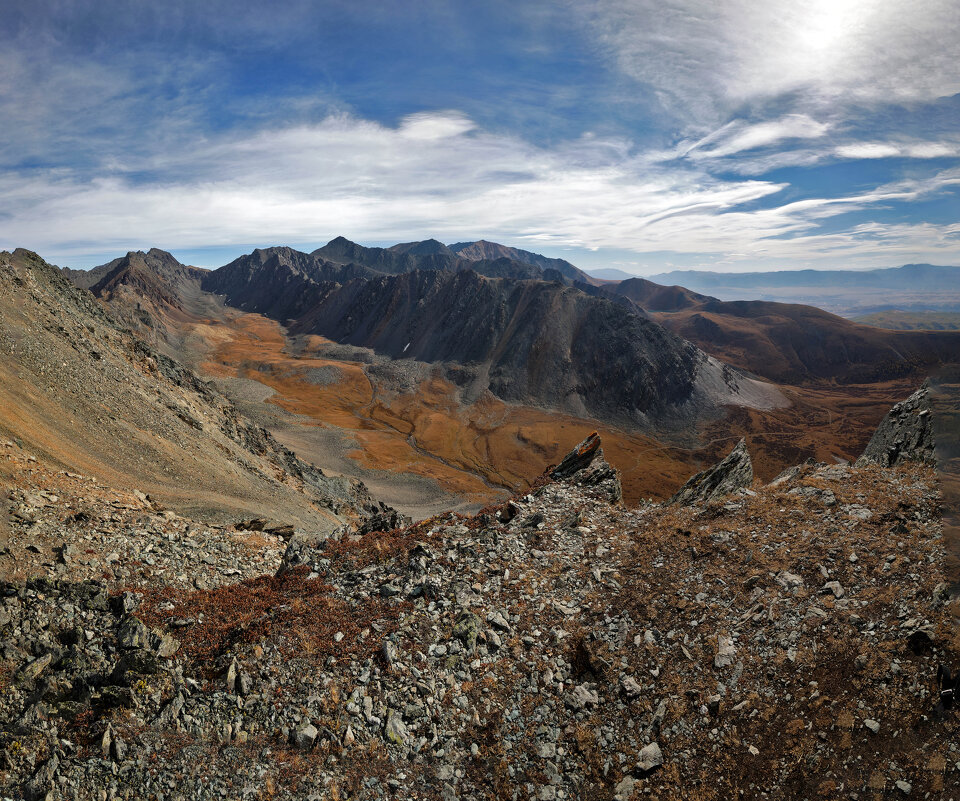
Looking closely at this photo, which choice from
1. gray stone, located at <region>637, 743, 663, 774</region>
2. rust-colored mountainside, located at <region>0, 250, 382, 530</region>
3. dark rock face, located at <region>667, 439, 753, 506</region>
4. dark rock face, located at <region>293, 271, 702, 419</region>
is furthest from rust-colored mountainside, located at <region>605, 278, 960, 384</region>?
gray stone, located at <region>637, 743, 663, 774</region>

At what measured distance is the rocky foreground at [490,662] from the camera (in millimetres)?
8422

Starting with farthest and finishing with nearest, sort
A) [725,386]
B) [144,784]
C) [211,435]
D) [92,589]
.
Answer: [725,386] → [211,435] → [92,589] → [144,784]

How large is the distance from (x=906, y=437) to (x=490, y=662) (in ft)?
68.0

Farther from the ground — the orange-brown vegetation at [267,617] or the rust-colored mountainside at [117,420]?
the rust-colored mountainside at [117,420]

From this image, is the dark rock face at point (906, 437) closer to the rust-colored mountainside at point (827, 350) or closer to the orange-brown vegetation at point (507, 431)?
the orange-brown vegetation at point (507, 431)

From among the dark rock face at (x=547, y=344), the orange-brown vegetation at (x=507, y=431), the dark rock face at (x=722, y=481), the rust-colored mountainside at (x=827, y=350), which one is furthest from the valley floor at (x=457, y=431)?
the dark rock face at (x=722, y=481)

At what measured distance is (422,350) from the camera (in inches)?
5325

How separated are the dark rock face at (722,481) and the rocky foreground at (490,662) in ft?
17.3

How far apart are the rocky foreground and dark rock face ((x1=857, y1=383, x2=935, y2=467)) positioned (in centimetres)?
351

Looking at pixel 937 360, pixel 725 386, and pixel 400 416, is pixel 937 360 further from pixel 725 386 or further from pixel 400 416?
pixel 400 416

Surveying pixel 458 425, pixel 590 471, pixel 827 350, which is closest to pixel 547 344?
pixel 458 425

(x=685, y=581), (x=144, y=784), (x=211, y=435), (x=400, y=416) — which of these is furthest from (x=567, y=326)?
(x=144, y=784)

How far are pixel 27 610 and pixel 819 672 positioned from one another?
17.9m

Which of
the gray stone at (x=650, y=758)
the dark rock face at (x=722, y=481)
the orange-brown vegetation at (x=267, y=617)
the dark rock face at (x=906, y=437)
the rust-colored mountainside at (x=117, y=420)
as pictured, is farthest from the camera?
the rust-colored mountainside at (x=117, y=420)
